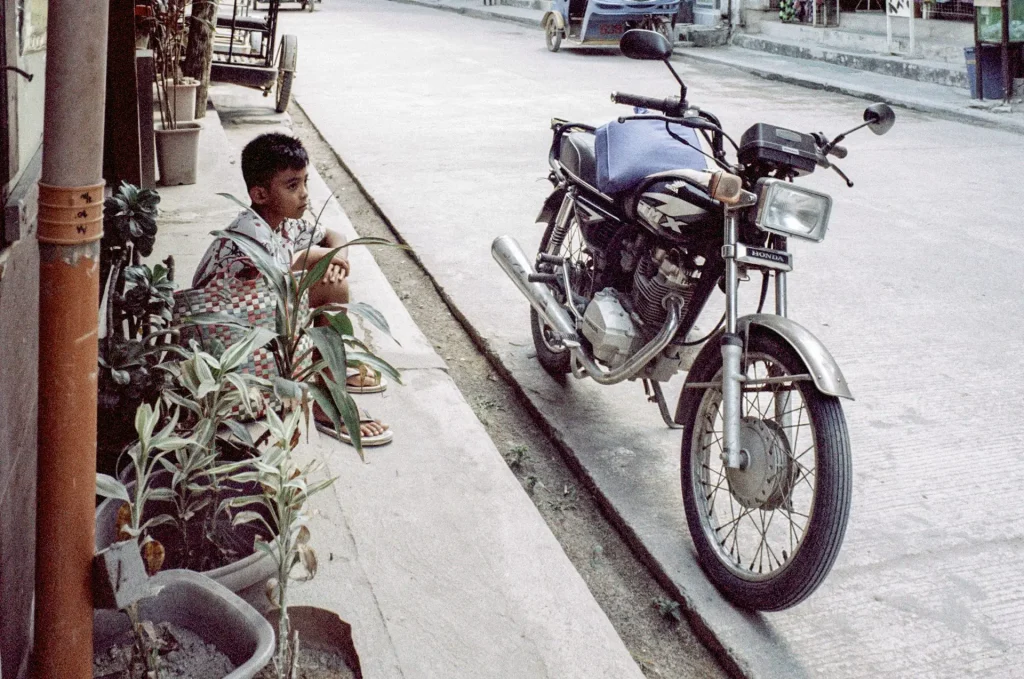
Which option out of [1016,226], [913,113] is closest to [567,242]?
[1016,226]

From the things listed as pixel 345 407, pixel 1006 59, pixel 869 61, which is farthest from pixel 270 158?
pixel 869 61

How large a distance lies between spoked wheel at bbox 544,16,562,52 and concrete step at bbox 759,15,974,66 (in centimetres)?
381

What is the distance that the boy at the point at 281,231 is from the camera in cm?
313

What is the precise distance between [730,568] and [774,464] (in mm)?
331

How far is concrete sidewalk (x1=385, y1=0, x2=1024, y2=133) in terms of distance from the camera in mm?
11062

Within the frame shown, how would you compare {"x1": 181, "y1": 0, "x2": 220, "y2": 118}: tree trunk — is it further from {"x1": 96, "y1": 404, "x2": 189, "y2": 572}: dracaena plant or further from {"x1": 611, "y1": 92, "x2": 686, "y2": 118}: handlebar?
{"x1": 96, "y1": 404, "x2": 189, "y2": 572}: dracaena plant

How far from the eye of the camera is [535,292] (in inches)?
163

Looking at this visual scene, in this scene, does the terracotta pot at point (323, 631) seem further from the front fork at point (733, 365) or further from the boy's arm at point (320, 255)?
the boy's arm at point (320, 255)

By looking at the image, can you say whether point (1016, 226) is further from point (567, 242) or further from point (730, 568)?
point (730, 568)

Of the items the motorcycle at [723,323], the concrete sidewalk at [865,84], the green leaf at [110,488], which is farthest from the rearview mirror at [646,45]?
the concrete sidewalk at [865,84]

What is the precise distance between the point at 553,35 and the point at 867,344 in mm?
13032

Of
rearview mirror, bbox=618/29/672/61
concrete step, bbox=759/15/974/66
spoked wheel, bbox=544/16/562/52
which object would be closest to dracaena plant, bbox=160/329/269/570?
rearview mirror, bbox=618/29/672/61

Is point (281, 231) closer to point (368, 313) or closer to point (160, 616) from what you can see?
point (368, 313)

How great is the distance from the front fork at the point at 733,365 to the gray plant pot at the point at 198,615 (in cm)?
135
